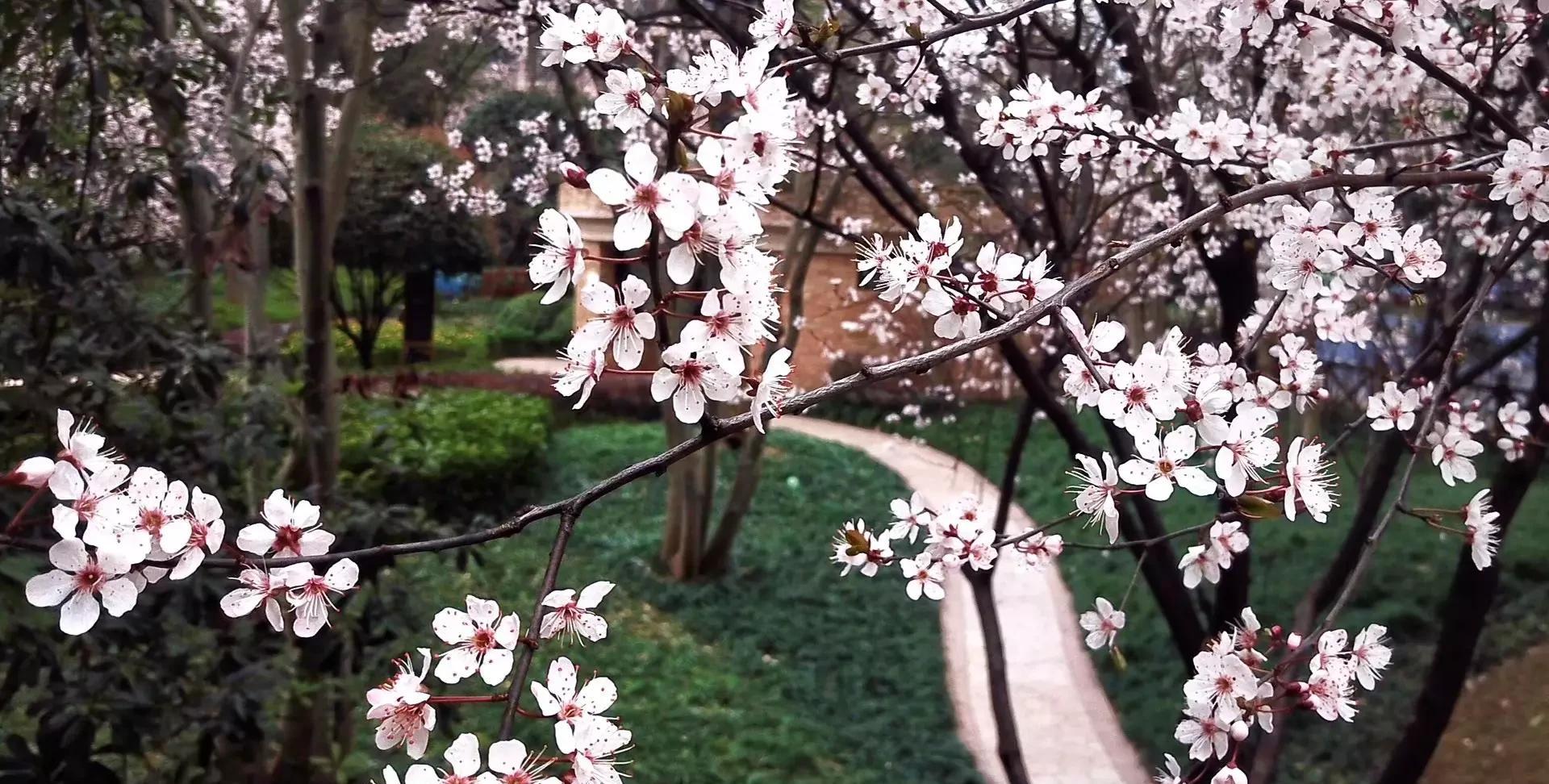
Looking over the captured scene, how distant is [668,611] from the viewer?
5273 millimetres

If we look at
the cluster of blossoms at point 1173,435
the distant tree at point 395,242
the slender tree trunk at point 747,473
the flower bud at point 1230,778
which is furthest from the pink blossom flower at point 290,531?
the distant tree at point 395,242

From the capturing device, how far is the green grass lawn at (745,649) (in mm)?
3717

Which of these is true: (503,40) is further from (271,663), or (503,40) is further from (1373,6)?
(1373,6)

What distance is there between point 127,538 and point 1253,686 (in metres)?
0.94

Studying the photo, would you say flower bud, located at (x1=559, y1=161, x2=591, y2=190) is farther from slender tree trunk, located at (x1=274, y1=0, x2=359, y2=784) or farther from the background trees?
slender tree trunk, located at (x1=274, y1=0, x2=359, y2=784)

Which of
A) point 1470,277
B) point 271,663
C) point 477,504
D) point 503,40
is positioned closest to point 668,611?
point 477,504

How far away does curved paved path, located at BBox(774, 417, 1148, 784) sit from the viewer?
12.9ft

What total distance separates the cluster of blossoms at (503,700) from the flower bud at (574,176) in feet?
0.96

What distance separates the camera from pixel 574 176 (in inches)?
27.6

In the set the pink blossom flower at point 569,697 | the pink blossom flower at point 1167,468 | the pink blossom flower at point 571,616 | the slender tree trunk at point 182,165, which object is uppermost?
the slender tree trunk at point 182,165

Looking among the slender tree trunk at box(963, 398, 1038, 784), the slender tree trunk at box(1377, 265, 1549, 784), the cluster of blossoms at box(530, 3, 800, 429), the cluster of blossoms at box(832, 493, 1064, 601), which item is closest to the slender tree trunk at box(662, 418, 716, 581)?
the slender tree trunk at box(963, 398, 1038, 784)

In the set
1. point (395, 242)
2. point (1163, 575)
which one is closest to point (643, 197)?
point (1163, 575)

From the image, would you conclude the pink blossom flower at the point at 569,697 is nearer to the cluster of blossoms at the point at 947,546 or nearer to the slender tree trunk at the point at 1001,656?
the cluster of blossoms at the point at 947,546

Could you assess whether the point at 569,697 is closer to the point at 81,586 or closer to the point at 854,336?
the point at 81,586
